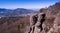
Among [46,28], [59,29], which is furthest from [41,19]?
[59,29]

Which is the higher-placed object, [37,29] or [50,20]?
[50,20]

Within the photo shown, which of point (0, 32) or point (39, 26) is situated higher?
point (39, 26)

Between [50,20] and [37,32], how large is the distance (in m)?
5.79

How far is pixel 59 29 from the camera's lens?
3006cm

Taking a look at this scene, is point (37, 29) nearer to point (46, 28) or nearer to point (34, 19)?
point (46, 28)

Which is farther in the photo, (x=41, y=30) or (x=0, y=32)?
(x=0, y=32)

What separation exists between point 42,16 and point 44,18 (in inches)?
63.0

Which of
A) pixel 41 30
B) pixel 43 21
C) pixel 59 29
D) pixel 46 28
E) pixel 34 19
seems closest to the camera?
pixel 59 29

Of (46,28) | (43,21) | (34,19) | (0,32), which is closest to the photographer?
(46,28)

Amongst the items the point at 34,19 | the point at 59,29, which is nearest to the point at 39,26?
the point at 34,19

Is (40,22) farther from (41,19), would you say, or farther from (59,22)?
(59,22)

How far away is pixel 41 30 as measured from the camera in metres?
41.1

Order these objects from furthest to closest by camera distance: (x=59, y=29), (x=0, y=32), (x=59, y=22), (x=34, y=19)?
(x=0, y=32) → (x=34, y=19) → (x=59, y=22) → (x=59, y=29)

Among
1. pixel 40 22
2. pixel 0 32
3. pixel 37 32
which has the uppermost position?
pixel 40 22
